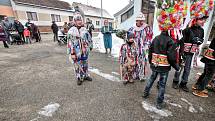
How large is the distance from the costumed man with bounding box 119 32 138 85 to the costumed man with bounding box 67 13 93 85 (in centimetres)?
95

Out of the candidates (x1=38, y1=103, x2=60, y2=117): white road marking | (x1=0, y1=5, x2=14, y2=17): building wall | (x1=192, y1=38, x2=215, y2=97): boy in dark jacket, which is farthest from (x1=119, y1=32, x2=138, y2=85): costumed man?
(x1=0, y1=5, x2=14, y2=17): building wall

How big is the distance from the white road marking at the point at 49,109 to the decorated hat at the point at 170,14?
2.57 meters

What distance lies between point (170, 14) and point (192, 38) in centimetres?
109

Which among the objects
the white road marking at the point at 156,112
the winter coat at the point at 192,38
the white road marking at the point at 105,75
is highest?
the winter coat at the point at 192,38

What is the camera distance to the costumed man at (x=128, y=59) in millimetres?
3498

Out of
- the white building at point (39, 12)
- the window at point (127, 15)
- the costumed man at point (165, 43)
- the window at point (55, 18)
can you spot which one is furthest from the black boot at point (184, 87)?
the window at point (55, 18)

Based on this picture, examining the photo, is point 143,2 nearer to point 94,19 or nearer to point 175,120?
point 175,120

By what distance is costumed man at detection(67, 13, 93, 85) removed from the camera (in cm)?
328

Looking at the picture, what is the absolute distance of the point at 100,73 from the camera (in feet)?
15.0

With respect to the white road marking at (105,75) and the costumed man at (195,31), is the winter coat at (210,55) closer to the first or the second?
the costumed man at (195,31)

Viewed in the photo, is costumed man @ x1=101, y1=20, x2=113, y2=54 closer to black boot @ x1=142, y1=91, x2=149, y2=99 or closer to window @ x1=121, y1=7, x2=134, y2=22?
black boot @ x1=142, y1=91, x2=149, y2=99

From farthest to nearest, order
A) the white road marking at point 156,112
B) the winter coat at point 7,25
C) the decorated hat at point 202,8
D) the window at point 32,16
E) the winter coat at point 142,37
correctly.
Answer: the window at point 32,16 < the winter coat at point 7,25 < the winter coat at point 142,37 < the decorated hat at point 202,8 < the white road marking at point 156,112

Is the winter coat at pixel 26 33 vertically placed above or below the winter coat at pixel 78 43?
above

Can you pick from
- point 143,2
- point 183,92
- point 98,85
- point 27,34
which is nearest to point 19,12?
point 27,34
